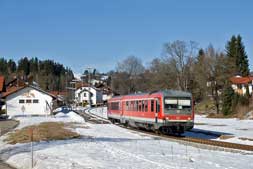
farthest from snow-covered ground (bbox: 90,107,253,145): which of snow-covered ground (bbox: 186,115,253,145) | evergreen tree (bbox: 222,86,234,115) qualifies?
evergreen tree (bbox: 222,86,234,115)

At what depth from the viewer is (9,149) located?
20859 millimetres

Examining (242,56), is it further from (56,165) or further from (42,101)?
(56,165)

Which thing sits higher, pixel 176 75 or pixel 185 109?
pixel 176 75

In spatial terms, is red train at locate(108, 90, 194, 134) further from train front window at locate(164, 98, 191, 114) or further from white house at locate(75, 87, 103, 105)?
white house at locate(75, 87, 103, 105)

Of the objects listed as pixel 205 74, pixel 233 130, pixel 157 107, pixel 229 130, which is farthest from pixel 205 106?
pixel 157 107

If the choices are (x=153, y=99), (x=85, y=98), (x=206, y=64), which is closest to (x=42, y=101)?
(x=206, y=64)

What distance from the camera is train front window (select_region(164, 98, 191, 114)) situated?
2823 cm

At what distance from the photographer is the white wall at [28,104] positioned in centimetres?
7369

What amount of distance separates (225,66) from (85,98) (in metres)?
78.1

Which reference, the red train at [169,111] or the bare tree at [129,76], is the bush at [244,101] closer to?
the red train at [169,111]

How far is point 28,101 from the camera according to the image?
243 feet

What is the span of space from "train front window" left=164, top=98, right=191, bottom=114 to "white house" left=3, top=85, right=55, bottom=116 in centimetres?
4751

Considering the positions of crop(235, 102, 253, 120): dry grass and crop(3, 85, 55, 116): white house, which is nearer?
crop(235, 102, 253, 120): dry grass

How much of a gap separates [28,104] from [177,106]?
49.4 meters
